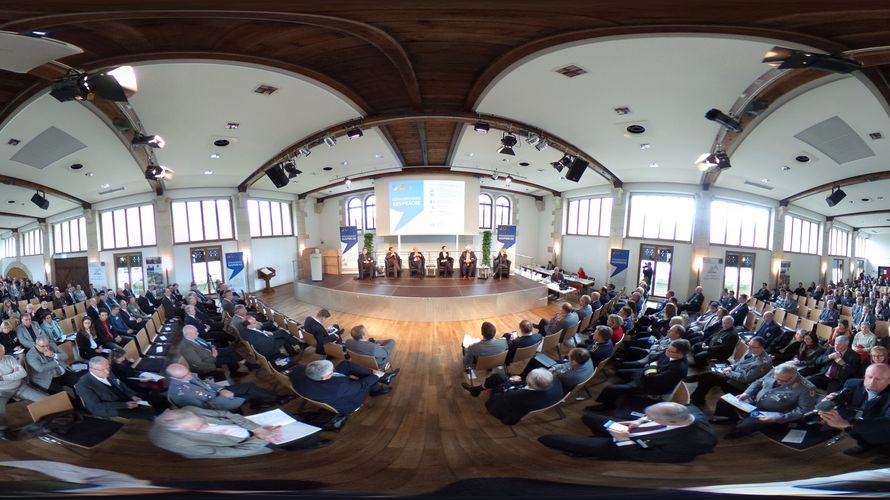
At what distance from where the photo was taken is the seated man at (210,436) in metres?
0.52

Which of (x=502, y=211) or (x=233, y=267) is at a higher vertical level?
(x=502, y=211)

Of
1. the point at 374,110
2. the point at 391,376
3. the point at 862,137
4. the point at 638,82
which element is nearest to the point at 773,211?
the point at 862,137

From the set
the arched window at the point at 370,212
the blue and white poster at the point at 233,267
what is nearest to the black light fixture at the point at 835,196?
the blue and white poster at the point at 233,267

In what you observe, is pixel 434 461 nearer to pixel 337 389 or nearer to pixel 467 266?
pixel 337 389

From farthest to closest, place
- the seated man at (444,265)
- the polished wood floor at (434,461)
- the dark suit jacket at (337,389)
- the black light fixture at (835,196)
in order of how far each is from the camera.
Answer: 1. the seated man at (444,265)
2. the black light fixture at (835,196)
3. the dark suit jacket at (337,389)
4. the polished wood floor at (434,461)

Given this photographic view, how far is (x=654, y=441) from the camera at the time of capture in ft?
1.98

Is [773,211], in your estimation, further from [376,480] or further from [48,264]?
[48,264]

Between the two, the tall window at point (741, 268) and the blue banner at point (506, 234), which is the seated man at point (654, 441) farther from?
the blue banner at point (506, 234)

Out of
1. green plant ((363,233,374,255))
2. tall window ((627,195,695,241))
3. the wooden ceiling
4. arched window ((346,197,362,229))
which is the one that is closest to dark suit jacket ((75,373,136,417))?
the wooden ceiling

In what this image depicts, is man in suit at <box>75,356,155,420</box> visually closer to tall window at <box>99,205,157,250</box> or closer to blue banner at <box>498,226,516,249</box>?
tall window at <box>99,205,157,250</box>

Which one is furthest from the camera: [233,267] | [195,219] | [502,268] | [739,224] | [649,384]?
[502,268]

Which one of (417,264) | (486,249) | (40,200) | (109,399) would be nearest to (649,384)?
(109,399)

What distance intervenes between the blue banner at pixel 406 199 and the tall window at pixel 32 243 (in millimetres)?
4216

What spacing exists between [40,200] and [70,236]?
929 millimetres
